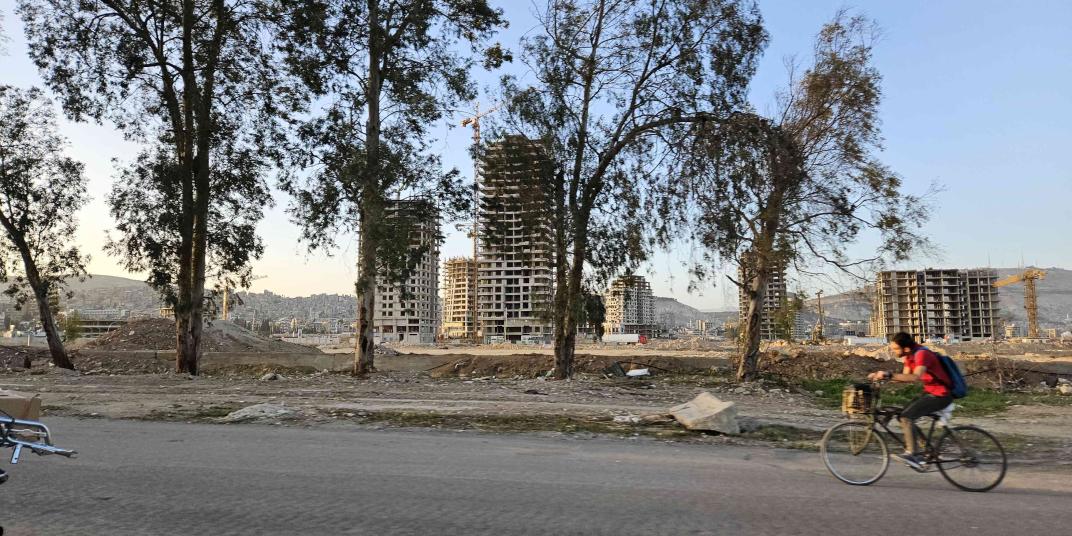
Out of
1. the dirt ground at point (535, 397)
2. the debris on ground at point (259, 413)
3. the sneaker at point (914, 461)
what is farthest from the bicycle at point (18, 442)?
the debris on ground at point (259, 413)

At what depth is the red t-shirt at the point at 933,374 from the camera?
25.6 feet

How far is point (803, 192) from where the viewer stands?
21516 mm

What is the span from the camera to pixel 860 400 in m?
8.23

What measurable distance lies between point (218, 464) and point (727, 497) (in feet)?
19.2

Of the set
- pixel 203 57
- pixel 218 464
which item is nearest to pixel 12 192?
pixel 203 57

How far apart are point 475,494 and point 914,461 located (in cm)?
497

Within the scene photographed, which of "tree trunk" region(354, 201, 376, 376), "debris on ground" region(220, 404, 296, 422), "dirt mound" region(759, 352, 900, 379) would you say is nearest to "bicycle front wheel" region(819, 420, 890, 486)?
"debris on ground" region(220, 404, 296, 422)

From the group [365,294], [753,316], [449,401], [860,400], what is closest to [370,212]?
[365,294]

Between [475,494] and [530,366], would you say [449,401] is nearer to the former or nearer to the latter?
[475,494]

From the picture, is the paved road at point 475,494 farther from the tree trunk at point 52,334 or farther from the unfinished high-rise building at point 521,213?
the tree trunk at point 52,334

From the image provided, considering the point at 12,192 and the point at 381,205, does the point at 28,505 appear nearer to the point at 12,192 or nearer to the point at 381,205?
the point at 381,205

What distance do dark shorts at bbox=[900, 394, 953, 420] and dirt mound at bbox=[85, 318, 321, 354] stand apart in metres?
→ 37.0

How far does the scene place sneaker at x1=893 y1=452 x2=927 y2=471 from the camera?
25.6ft

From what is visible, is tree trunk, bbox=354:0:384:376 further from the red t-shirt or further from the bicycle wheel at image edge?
the bicycle wheel at image edge
